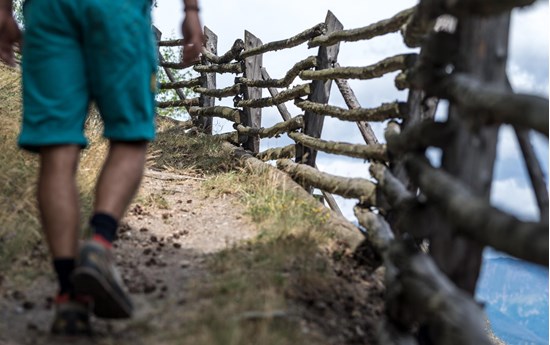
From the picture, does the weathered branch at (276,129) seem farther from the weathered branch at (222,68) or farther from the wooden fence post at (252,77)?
the weathered branch at (222,68)

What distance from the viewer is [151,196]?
5.28 metres

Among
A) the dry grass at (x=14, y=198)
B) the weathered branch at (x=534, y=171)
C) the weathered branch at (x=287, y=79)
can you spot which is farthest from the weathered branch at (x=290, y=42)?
the weathered branch at (x=534, y=171)

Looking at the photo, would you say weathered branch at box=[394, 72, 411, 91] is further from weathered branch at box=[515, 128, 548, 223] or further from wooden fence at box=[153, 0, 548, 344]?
weathered branch at box=[515, 128, 548, 223]

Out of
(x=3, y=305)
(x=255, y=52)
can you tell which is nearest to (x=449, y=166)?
(x=3, y=305)

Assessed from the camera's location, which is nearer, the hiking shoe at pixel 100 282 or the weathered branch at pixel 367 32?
the hiking shoe at pixel 100 282

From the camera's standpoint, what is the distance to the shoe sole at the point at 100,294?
2402 mm

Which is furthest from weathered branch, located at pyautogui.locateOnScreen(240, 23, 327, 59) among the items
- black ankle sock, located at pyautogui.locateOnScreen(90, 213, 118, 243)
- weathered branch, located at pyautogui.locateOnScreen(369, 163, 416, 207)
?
black ankle sock, located at pyautogui.locateOnScreen(90, 213, 118, 243)

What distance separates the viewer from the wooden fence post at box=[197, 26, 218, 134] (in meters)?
9.48

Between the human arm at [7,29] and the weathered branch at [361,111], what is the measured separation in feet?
6.60

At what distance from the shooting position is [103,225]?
2586 mm

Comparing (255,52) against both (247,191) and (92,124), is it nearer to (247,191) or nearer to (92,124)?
(92,124)

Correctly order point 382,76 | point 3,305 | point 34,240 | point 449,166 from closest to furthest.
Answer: point 449,166
point 3,305
point 34,240
point 382,76

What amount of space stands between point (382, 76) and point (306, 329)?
7.37ft

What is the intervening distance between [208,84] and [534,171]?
281 inches
